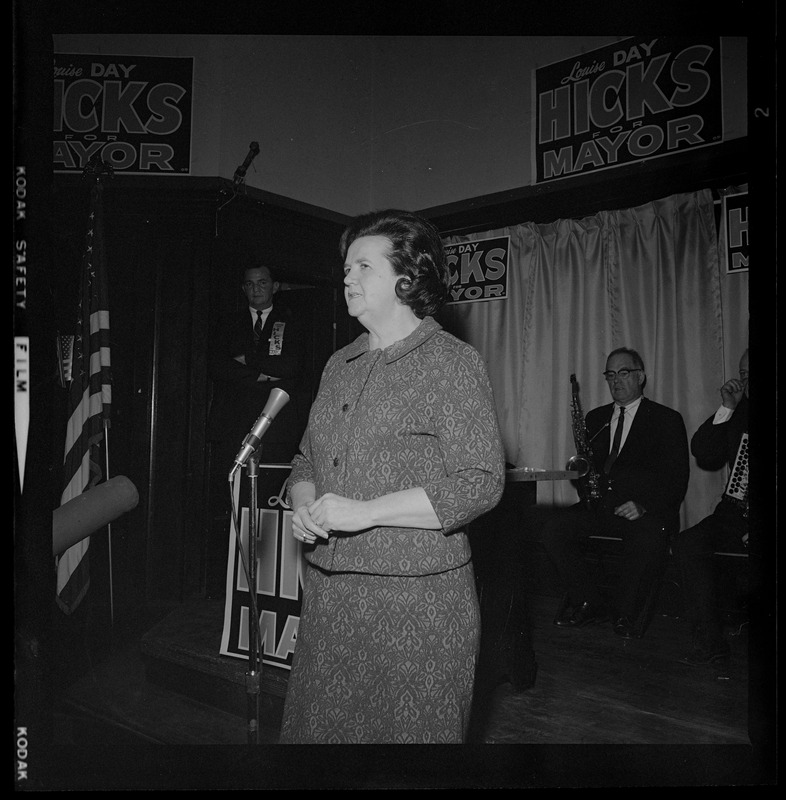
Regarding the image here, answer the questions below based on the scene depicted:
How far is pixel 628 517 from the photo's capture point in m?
3.90

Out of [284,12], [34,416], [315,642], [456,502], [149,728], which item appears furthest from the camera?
[149,728]

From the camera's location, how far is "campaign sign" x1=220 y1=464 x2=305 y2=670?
2678mm

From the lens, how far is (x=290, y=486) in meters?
1.66

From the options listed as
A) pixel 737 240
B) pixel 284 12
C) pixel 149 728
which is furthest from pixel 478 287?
pixel 149 728

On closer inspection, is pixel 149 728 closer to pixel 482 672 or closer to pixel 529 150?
pixel 482 672

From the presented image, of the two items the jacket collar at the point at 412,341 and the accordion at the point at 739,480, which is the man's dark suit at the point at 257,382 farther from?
the accordion at the point at 739,480

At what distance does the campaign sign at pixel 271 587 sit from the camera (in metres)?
2.68

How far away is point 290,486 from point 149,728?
1568 millimetres

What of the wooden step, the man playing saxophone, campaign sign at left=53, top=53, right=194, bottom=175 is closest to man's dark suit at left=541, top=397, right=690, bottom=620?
the man playing saxophone

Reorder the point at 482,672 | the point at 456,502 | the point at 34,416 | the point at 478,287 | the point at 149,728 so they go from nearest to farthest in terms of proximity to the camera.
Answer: the point at 456,502 < the point at 34,416 < the point at 149,728 < the point at 482,672 < the point at 478,287

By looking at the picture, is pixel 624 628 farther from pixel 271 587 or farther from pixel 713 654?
pixel 271 587

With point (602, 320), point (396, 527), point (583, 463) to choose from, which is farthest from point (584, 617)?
point (396, 527)

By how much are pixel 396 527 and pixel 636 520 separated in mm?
2783

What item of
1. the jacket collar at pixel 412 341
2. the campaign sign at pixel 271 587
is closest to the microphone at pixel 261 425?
the jacket collar at pixel 412 341
